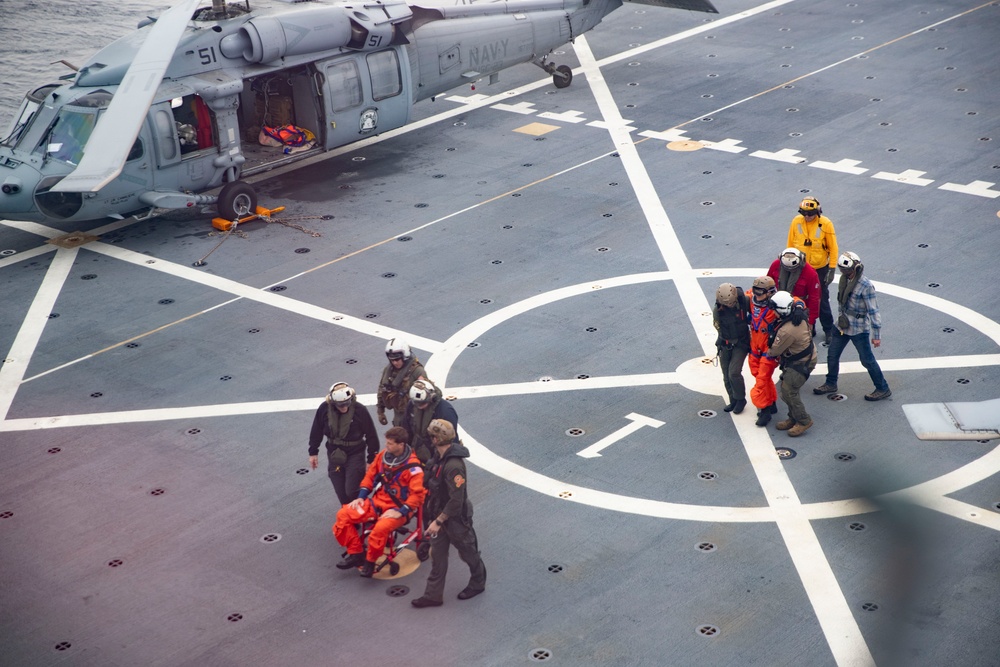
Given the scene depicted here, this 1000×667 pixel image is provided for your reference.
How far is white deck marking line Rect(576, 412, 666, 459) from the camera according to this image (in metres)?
15.5

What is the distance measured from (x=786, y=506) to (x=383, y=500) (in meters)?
4.84

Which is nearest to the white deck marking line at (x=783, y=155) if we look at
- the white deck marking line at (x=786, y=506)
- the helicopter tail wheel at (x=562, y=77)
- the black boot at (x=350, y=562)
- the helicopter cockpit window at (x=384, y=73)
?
the white deck marking line at (x=786, y=506)

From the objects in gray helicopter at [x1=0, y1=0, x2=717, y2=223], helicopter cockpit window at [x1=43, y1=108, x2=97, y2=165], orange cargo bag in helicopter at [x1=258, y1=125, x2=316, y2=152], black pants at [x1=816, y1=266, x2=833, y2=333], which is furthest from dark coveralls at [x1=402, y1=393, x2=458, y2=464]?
orange cargo bag in helicopter at [x1=258, y1=125, x2=316, y2=152]

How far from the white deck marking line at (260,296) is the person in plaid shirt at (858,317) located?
6188 mm

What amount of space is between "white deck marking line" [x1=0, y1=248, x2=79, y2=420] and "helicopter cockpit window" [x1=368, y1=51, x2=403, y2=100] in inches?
284

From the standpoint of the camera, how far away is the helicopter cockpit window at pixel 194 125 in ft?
76.3

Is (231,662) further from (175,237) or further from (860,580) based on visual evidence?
(175,237)

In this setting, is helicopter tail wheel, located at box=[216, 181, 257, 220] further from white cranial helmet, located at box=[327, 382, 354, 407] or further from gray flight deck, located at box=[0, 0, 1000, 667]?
white cranial helmet, located at box=[327, 382, 354, 407]

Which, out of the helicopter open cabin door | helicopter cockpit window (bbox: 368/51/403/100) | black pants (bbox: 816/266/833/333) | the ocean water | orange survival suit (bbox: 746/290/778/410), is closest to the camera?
orange survival suit (bbox: 746/290/778/410)

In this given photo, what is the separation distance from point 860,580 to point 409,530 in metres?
5.04

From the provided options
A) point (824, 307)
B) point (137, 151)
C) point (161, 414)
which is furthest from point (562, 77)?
point (161, 414)

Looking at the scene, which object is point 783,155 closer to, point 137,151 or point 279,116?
point 279,116

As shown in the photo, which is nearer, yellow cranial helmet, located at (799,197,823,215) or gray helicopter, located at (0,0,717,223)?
yellow cranial helmet, located at (799,197,823,215)

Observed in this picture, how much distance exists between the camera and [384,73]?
25812mm
